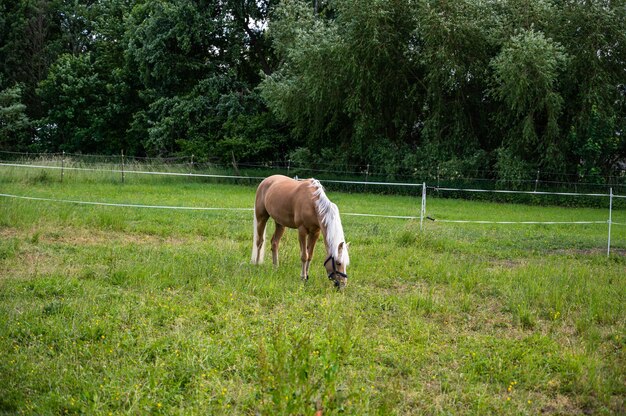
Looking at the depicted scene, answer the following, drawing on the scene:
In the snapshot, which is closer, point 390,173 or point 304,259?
point 304,259

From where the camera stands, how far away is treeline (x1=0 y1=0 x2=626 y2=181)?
1994 centimetres

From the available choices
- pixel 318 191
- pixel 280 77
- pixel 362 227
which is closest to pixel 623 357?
pixel 318 191

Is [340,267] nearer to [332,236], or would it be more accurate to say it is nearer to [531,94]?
[332,236]

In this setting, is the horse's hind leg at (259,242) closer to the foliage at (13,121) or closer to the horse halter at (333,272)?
the horse halter at (333,272)

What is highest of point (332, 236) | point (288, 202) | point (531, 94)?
point (531, 94)

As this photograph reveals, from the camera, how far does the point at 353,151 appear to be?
968 inches

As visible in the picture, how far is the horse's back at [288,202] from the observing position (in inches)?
297

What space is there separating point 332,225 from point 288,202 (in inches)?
42.3

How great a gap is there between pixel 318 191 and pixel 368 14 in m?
16.5

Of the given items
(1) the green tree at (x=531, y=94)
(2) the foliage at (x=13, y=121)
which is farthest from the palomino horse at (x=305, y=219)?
(2) the foliage at (x=13, y=121)

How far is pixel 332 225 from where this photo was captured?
23.2 feet

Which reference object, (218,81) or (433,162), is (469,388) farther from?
(218,81)

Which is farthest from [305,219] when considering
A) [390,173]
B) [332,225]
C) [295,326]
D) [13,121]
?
[13,121]

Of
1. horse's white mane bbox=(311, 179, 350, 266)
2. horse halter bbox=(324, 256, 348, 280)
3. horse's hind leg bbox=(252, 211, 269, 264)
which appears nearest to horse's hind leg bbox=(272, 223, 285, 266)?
horse's hind leg bbox=(252, 211, 269, 264)
